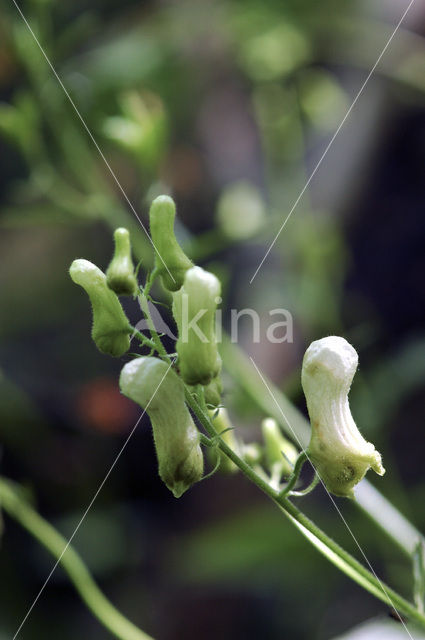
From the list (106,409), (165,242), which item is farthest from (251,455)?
(106,409)

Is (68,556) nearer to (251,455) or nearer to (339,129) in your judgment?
(251,455)

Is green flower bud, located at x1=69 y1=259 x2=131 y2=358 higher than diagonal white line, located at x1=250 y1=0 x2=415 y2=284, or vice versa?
diagonal white line, located at x1=250 y1=0 x2=415 y2=284

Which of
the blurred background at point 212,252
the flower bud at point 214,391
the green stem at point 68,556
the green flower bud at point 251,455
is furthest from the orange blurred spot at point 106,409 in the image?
the flower bud at point 214,391

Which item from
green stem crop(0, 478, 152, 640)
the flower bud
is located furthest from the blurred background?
the flower bud

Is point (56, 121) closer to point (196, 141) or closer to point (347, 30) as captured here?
point (196, 141)

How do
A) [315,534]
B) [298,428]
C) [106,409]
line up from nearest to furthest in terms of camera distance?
[315,534]
[298,428]
[106,409]

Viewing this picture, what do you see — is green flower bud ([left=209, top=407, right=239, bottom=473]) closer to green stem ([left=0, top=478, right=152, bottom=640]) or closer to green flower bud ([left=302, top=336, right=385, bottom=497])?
green flower bud ([left=302, top=336, right=385, bottom=497])
